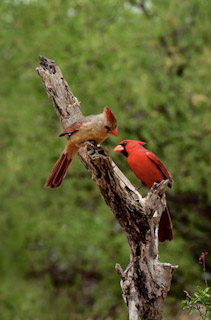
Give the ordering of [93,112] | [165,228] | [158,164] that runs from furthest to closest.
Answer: [93,112], [165,228], [158,164]

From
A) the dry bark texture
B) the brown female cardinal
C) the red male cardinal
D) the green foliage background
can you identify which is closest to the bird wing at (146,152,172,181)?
the red male cardinal

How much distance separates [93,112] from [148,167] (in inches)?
167

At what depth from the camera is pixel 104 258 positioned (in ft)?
27.0

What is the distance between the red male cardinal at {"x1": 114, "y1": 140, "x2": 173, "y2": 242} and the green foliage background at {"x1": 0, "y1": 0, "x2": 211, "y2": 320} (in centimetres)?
342

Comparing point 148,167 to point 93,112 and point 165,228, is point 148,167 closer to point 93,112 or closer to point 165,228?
point 165,228

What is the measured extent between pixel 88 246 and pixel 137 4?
4.07 metres

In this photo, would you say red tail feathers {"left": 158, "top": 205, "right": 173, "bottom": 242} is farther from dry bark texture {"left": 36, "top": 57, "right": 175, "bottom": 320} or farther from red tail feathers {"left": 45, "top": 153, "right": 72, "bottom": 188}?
red tail feathers {"left": 45, "top": 153, "right": 72, "bottom": 188}

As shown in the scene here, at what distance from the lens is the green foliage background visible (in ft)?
24.8

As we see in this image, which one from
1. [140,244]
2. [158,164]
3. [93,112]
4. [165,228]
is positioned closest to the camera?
[140,244]

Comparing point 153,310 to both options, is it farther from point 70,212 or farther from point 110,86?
point 70,212

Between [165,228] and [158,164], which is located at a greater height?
[158,164]

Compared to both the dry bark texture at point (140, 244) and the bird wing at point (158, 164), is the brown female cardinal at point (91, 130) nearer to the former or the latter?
the dry bark texture at point (140, 244)

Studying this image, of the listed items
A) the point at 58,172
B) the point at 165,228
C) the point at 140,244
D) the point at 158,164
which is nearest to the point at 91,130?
the point at 58,172

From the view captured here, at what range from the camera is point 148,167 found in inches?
138
